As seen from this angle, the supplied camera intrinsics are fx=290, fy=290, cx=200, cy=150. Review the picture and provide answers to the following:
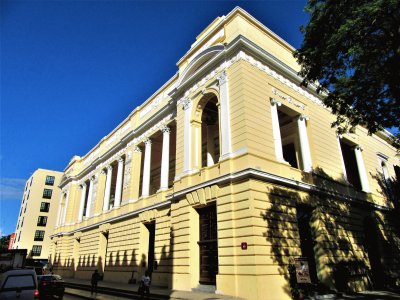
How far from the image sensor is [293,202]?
589 inches

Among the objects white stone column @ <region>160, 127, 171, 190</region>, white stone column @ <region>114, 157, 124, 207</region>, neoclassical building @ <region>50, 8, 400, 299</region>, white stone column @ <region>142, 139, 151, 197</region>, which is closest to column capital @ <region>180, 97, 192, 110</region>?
neoclassical building @ <region>50, 8, 400, 299</region>

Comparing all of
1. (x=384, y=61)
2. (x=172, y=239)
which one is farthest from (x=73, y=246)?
(x=384, y=61)

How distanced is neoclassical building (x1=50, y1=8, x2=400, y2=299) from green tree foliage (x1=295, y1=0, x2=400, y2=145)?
3.75 meters

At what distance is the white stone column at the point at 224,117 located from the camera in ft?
49.5

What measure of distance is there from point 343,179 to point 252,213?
9.81m

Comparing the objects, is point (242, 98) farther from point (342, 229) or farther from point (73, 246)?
point (73, 246)

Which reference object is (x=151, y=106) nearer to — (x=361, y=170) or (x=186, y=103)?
(x=186, y=103)

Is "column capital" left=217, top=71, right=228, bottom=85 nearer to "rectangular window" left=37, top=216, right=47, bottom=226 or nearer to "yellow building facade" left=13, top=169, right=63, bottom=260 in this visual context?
"yellow building facade" left=13, top=169, right=63, bottom=260

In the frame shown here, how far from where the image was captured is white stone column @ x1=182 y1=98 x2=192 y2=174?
58.0 feet

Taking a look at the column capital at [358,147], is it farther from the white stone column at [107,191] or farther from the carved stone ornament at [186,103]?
the white stone column at [107,191]

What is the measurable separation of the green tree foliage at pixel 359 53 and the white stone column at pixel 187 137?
7.64 m

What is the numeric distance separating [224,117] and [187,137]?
11.6ft

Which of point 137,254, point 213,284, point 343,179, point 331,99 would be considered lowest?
point 213,284

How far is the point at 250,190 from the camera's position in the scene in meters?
13.2
